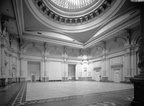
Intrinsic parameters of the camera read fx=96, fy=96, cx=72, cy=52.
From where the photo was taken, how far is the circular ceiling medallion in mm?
16531

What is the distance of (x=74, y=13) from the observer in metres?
21.3

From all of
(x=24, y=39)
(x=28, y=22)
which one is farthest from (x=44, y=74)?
(x=28, y=22)

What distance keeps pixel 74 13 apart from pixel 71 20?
1.66 m

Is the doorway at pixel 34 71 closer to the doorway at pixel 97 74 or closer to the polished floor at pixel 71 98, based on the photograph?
the doorway at pixel 97 74

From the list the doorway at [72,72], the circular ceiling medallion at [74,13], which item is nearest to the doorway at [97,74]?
the doorway at [72,72]

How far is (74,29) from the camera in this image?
20.9 metres

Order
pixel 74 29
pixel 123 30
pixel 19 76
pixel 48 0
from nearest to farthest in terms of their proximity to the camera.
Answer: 1. pixel 123 30
2. pixel 19 76
3. pixel 48 0
4. pixel 74 29

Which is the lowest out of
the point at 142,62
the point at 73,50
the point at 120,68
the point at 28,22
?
the point at 120,68

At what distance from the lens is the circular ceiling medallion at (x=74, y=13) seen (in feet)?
54.2

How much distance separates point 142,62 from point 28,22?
16.0 m

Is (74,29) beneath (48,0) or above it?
beneath

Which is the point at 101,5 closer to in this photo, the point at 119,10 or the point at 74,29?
the point at 119,10

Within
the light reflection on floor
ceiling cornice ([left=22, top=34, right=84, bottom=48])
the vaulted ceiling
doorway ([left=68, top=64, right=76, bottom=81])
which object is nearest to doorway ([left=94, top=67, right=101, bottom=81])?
the vaulted ceiling

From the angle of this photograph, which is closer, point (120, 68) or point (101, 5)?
point (120, 68)
